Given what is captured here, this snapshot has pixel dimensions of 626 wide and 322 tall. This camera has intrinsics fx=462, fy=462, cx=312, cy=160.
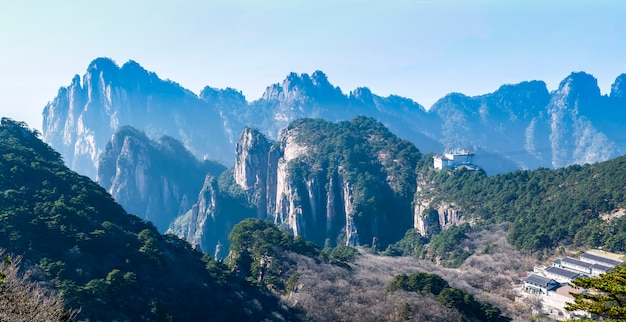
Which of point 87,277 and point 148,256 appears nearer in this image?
point 87,277

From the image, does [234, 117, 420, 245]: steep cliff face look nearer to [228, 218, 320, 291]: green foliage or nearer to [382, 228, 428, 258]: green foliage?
[382, 228, 428, 258]: green foliage

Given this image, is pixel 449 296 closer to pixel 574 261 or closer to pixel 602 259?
pixel 574 261

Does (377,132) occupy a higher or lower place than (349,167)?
higher

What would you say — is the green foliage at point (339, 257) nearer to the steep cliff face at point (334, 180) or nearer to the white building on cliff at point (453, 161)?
the steep cliff face at point (334, 180)

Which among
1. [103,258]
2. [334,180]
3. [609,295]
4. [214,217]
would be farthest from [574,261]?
[214,217]

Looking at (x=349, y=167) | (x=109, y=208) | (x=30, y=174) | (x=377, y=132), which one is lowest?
(x=109, y=208)

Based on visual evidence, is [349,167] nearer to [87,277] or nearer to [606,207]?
[606,207]

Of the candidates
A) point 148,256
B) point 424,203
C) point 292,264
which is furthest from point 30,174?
point 424,203

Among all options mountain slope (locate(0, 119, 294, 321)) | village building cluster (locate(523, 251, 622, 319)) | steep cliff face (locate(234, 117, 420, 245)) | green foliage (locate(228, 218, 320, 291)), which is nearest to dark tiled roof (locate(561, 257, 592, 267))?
village building cluster (locate(523, 251, 622, 319))
